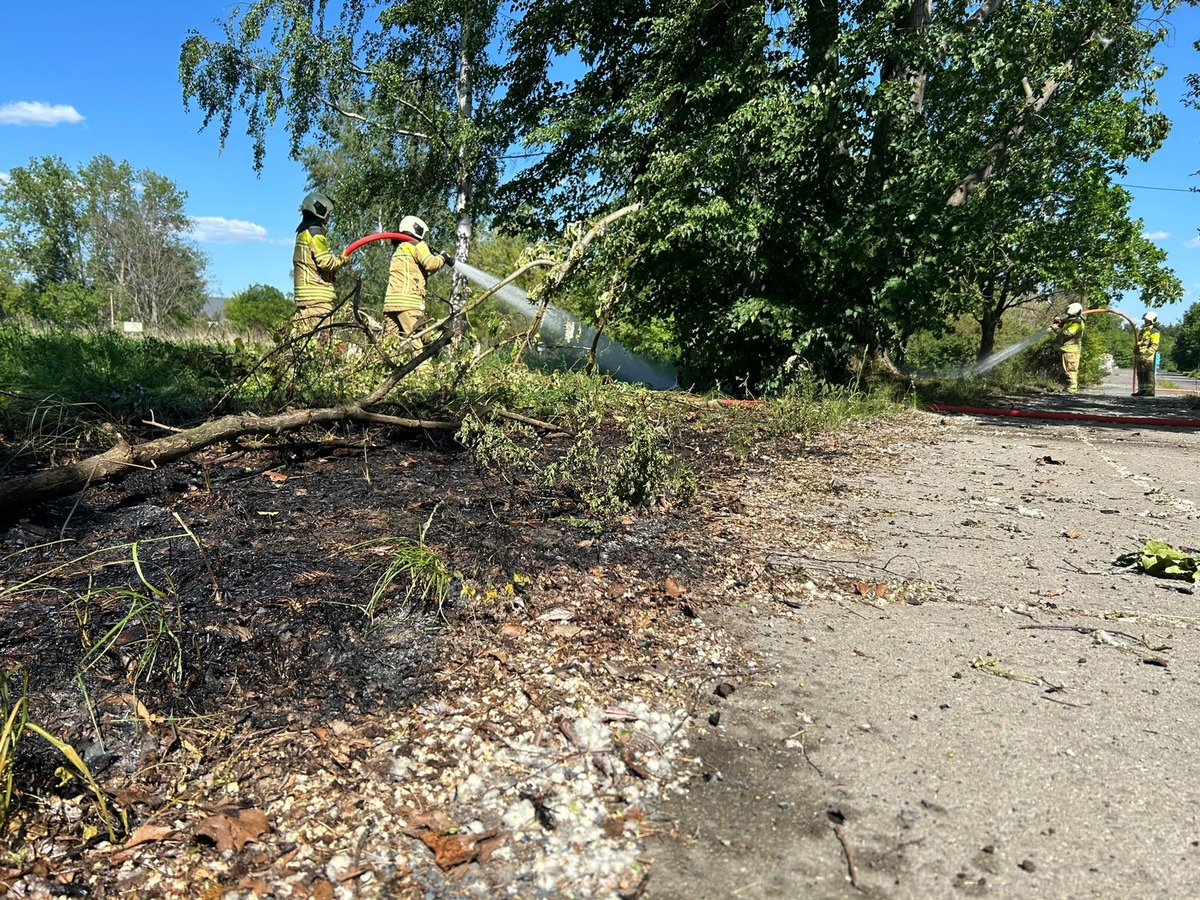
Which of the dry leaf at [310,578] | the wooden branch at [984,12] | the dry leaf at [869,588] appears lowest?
the dry leaf at [869,588]

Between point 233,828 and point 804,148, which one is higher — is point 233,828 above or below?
below

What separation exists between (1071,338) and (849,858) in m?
18.5

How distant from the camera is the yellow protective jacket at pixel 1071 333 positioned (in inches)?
638

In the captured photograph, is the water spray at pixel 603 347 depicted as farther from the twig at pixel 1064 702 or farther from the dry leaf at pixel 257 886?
the dry leaf at pixel 257 886

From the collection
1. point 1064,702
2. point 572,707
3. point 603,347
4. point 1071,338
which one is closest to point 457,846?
point 572,707

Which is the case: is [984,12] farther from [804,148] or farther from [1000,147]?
[804,148]

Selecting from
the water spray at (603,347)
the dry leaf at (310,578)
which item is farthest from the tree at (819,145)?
the dry leaf at (310,578)

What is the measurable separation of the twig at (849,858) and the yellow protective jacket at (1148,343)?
18.4 m

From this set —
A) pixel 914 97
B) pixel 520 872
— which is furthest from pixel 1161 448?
pixel 520 872

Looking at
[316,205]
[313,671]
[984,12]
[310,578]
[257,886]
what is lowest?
[257,886]

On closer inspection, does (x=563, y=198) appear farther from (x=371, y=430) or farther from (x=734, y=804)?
(x=734, y=804)

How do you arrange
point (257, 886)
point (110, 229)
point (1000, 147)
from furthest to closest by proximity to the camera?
1. point (110, 229)
2. point (1000, 147)
3. point (257, 886)

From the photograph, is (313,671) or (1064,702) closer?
(313,671)

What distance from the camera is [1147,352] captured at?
16.3 m
